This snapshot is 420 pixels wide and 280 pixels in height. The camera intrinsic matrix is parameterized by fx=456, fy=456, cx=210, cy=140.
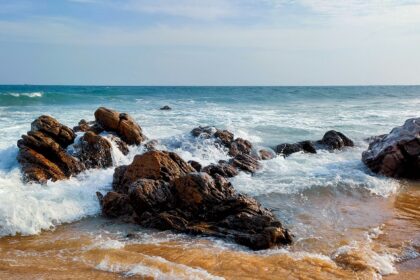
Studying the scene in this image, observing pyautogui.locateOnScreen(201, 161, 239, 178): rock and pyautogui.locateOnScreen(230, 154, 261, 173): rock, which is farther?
pyautogui.locateOnScreen(230, 154, 261, 173): rock

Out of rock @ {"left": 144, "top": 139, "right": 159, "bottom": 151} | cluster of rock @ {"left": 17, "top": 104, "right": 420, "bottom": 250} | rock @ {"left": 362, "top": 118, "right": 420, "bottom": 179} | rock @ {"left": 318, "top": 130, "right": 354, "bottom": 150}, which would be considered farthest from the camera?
rock @ {"left": 318, "top": 130, "right": 354, "bottom": 150}

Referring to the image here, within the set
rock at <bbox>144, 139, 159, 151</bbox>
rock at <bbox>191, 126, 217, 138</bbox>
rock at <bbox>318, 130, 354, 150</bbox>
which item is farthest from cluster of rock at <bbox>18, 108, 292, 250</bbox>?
rock at <bbox>318, 130, 354, 150</bbox>

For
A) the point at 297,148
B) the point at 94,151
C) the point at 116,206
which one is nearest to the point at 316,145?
the point at 297,148

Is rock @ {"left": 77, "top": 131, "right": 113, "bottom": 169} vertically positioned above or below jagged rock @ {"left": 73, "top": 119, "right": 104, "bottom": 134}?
below

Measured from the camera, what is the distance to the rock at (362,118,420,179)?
13.5m

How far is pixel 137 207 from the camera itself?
9438 mm

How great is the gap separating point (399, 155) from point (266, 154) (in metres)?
4.74

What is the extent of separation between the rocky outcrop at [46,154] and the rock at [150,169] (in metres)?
1.82

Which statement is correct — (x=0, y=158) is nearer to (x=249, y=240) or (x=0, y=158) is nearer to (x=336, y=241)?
(x=249, y=240)

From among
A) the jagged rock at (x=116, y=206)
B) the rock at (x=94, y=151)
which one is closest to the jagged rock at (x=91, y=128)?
the rock at (x=94, y=151)

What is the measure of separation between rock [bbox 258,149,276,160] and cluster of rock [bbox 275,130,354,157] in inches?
23.9

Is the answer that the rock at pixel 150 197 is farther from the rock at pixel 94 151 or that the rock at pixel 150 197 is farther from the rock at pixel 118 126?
the rock at pixel 118 126

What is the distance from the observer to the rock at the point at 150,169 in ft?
35.8

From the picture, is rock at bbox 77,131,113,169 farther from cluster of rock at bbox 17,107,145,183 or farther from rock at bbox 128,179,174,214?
rock at bbox 128,179,174,214
